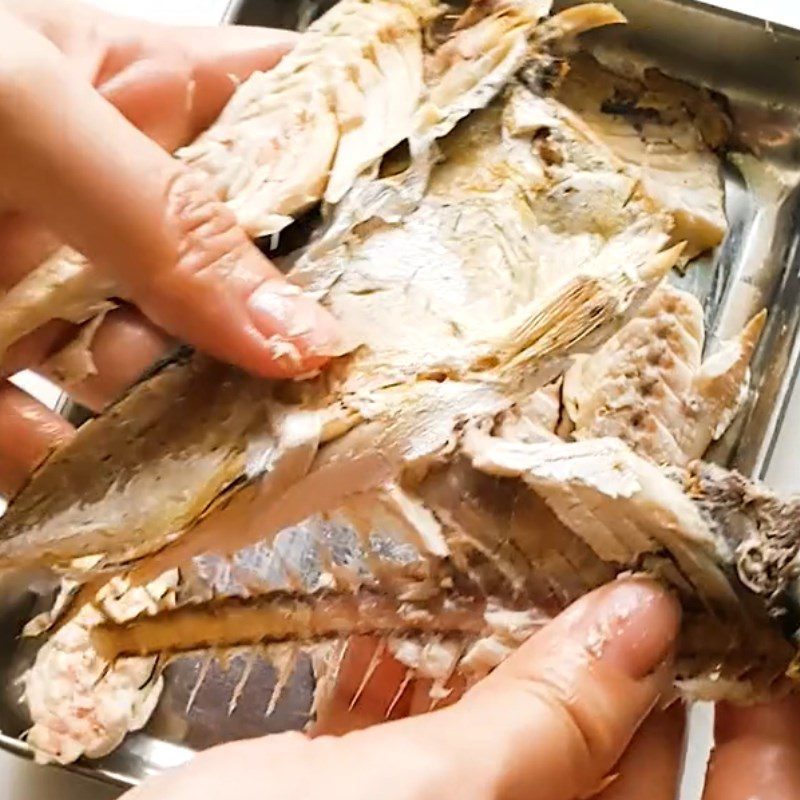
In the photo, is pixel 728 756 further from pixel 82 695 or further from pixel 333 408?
pixel 82 695

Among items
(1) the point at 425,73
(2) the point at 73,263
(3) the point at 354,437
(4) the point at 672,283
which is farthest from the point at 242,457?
(4) the point at 672,283

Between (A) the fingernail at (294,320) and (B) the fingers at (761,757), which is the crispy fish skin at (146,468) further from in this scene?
(B) the fingers at (761,757)

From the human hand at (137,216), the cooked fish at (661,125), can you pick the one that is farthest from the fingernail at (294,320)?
the cooked fish at (661,125)

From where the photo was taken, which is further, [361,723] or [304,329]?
[361,723]

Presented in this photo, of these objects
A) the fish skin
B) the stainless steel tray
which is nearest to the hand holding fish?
the fish skin

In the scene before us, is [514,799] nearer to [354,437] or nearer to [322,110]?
[354,437]

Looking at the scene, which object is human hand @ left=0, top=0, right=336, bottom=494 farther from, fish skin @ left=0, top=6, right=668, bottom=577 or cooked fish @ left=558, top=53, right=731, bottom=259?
cooked fish @ left=558, top=53, right=731, bottom=259

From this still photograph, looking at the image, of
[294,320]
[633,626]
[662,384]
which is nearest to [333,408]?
[294,320]
